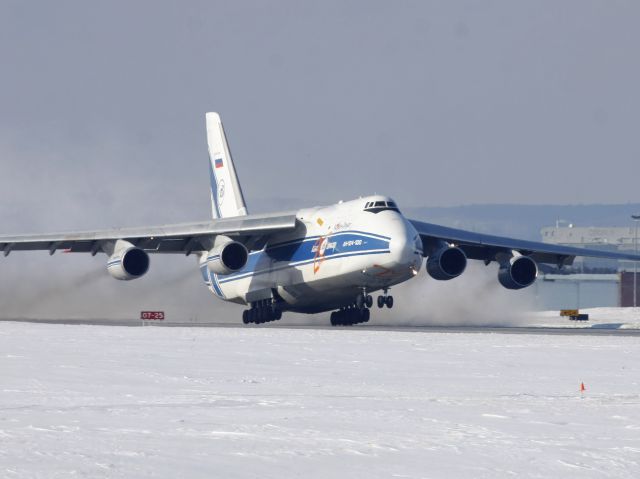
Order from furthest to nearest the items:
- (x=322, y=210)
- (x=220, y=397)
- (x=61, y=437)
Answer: (x=322, y=210) → (x=220, y=397) → (x=61, y=437)

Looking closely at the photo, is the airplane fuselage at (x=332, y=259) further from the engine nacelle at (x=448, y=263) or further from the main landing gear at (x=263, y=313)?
the engine nacelle at (x=448, y=263)

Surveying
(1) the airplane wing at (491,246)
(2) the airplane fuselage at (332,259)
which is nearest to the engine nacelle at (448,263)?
(1) the airplane wing at (491,246)

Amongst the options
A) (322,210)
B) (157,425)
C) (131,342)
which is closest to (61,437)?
(157,425)

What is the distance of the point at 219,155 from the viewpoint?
4650 centimetres

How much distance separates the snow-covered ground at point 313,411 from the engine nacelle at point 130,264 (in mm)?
13894

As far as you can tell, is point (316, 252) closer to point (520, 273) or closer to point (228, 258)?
point (228, 258)

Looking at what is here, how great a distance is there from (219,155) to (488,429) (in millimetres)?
35682

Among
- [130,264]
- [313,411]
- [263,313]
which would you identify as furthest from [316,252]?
[313,411]

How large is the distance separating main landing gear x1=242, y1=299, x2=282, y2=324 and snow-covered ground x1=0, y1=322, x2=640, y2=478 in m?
15.4

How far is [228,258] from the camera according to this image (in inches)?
1425

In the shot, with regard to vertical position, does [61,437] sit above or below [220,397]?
below

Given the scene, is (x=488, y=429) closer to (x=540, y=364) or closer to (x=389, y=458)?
(x=389, y=458)

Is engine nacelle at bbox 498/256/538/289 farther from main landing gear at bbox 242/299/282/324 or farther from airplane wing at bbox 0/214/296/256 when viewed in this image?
main landing gear at bbox 242/299/282/324

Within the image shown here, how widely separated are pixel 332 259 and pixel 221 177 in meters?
11.1
